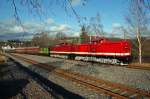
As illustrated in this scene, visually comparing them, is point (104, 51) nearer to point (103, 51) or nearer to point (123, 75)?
point (103, 51)

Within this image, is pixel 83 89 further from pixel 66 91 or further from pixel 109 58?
pixel 109 58

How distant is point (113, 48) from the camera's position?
30453 millimetres

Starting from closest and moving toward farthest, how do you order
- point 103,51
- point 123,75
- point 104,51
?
point 123,75 → point 104,51 → point 103,51

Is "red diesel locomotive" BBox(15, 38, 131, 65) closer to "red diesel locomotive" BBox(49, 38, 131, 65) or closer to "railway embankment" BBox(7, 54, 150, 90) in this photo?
"red diesel locomotive" BBox(49, 38, 131, 65)

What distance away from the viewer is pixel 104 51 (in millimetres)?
31828

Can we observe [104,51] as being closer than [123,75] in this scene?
No

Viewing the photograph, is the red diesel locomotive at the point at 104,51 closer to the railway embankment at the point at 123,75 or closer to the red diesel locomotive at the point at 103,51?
the red diesel locomotive at the point at 103,51

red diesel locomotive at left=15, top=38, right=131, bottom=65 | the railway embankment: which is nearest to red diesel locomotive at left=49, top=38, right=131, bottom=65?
red diesel locomotive at left=15, top=38, right=131, bottom=65

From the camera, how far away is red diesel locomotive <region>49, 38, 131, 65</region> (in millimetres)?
29891

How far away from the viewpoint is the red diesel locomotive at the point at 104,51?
2989 centimetres

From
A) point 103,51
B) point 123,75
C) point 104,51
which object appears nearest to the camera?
point 123,75

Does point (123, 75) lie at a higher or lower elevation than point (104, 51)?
lower

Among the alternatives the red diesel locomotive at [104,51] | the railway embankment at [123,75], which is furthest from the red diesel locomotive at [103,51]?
the railway embankment at [123,75]

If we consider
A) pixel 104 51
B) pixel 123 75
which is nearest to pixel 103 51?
pixel 104 51
